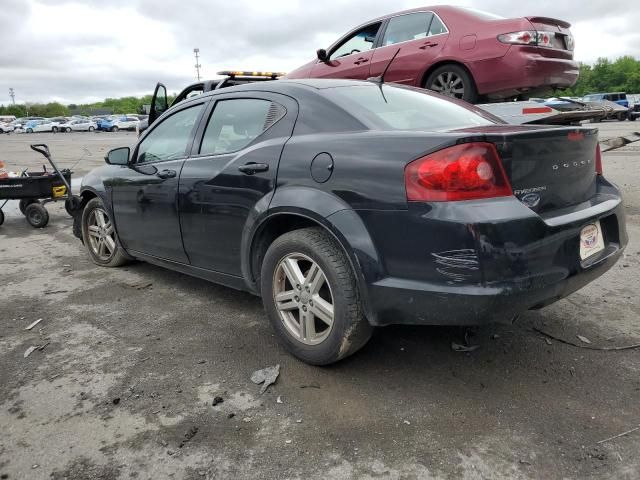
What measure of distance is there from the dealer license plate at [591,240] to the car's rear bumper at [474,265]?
0.08 m

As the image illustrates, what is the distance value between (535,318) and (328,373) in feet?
5.22

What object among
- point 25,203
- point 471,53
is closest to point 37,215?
point 25,203

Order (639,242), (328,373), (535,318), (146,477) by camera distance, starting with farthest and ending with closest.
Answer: (639,242) → (535,318) → (328,373) → (146,477)

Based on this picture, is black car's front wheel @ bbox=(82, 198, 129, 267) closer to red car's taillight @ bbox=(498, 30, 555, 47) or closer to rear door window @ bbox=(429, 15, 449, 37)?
rear door window @ bbox=(429, 15, 449, 37)

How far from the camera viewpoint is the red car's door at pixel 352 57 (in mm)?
7176

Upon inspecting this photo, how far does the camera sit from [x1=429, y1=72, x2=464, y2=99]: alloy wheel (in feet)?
20.8

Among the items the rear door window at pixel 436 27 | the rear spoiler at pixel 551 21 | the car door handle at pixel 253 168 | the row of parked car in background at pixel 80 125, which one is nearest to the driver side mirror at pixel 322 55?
the rear door window at pixel 436 27

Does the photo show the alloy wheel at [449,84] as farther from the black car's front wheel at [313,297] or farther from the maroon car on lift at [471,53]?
the black car's front wheel at [313,297]

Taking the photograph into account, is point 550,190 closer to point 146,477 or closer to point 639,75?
point 146,477

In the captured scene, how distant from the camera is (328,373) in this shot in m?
2.92

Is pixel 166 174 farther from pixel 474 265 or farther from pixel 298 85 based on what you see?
pixel 474 265

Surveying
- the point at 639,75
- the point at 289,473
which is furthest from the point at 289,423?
the point at 639,75

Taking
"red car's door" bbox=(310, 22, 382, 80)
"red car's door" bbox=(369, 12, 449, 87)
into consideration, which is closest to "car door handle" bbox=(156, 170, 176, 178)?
"red car's door" bbox=(369, 12, 449, 87)

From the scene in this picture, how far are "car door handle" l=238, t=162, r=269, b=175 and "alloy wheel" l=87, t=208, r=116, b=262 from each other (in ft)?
6.95
